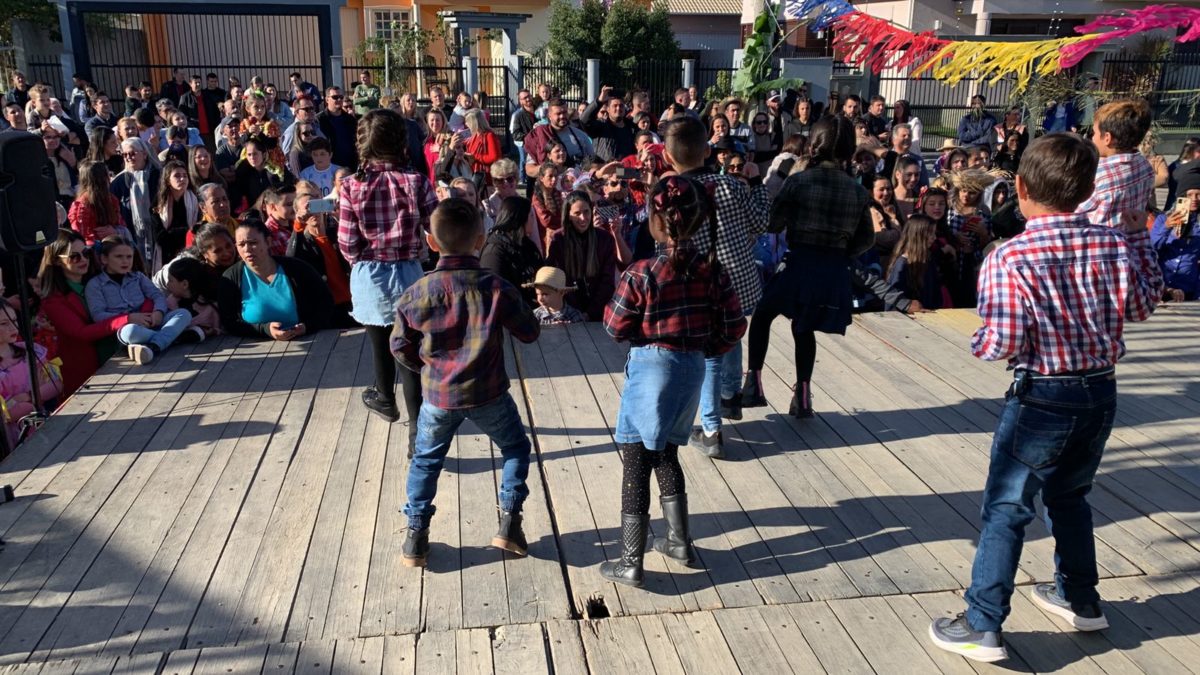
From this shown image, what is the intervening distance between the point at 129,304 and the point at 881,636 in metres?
4.47

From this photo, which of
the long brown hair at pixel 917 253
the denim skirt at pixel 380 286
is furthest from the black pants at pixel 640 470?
the long brown hair at pixel 917 253

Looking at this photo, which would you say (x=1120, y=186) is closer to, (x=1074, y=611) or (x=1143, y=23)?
(x=1143, y=23)

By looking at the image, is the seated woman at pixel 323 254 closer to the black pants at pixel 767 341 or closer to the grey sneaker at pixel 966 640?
the black pants at pixel 767 341

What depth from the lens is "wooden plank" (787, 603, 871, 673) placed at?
2807 mm

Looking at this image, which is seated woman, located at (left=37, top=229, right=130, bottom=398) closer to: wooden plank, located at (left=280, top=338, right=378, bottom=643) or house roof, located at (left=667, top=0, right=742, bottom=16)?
wooden plank, located at (left=280, top=338, right=378, bottom=643)

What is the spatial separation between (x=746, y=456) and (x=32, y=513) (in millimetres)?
2839

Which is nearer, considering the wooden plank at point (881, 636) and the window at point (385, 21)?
the wooden plank at point (881, 636)

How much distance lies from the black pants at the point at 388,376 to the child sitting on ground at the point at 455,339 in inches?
32.6

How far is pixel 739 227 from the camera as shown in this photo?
3.99 meters

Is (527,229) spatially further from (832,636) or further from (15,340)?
(832,636)

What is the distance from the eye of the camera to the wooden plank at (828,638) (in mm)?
2807

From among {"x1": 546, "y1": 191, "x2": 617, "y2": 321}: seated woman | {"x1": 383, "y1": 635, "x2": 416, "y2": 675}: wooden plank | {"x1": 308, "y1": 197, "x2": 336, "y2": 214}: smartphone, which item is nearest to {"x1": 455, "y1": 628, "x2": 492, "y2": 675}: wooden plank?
{"x1": 383, "y1": 635, "x2": 416, "y2": 675}: wooden plank

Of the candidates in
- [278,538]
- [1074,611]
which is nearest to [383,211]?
[278,538]

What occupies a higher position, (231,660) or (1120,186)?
(1120,186)
